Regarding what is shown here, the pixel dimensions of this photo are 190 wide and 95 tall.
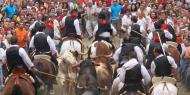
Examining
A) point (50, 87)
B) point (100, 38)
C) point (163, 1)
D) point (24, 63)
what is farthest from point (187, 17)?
point (24, 63)

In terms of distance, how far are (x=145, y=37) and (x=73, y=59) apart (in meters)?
3.00

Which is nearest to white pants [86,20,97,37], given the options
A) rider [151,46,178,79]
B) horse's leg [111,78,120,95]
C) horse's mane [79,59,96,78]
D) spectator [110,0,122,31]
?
spectator [110,0,122,31]

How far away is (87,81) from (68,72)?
1959mm

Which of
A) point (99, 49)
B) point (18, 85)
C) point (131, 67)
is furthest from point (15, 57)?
point (99, 49)

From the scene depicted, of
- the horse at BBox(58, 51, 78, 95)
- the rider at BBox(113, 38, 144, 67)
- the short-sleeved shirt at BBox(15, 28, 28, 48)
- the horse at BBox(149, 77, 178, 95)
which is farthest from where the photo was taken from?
the short-sleeved shirt at BBox(15, 28, 28, 48)

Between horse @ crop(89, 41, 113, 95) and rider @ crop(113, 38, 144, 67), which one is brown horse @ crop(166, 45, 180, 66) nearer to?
horse @ crop(89, 41, 113, 95)

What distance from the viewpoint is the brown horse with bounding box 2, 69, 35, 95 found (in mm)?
12375

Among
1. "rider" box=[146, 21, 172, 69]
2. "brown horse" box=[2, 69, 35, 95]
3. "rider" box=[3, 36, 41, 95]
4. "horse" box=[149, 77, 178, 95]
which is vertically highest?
"rider" box=[3, 36, 41, 95]

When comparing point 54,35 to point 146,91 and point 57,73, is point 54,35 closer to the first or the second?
point 57,73

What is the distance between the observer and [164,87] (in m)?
12.2

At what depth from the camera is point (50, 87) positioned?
53.2ft

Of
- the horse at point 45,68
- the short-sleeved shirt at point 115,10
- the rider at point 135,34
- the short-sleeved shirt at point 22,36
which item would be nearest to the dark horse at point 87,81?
the horse at point 45,68

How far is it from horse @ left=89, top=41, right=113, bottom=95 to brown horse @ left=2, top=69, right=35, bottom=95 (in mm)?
2142

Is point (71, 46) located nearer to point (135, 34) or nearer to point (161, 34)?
point (135, 34)
